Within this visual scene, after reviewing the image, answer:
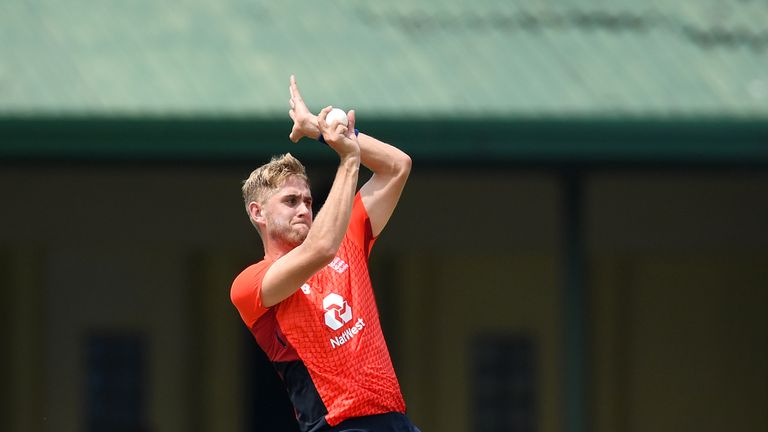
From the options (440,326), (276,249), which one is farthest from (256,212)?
(440,326)

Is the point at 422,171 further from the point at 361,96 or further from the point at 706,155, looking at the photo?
the point at 706,155

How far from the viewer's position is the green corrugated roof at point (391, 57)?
8492 mm

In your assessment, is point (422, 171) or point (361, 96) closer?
point (361, 96)

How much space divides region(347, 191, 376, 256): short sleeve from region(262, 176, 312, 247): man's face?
30 cm

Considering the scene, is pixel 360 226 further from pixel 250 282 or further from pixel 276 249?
pixel 250 282

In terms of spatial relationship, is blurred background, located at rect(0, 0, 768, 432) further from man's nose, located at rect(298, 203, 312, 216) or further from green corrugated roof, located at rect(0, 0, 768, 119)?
man's nose, located at rect(298, 203, 312, 216)

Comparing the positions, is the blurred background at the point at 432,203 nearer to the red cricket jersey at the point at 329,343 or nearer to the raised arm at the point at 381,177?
the raised arm at the point at 381,177

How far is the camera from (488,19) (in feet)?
30.7

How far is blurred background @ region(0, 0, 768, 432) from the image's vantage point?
848cm

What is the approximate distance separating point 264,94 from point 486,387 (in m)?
5.11

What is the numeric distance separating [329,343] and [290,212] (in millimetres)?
429

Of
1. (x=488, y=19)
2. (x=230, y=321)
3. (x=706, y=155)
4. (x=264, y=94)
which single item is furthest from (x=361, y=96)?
(x=230, y=321)

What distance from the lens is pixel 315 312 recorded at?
16.0 feet

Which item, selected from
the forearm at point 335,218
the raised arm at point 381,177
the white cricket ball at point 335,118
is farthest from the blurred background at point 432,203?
the forearm at point 335,218
